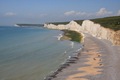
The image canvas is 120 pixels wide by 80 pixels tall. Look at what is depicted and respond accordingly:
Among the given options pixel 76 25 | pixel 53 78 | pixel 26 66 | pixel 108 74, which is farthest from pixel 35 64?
pixel 76 25

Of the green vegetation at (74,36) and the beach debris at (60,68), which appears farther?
the green vegetation at (74,36)

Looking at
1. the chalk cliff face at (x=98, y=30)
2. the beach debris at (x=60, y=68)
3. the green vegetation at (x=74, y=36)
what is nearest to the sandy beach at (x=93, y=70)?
the beach debris at (x=60, y=68)

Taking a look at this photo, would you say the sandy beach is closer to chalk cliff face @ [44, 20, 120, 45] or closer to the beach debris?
the beach debris

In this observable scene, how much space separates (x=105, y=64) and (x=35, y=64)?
966cm

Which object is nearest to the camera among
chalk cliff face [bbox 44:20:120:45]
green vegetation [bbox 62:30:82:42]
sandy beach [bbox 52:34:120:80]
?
sandy beach [bbox 52:34:120:80]

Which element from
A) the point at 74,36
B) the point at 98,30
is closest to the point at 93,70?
the point at 98,30

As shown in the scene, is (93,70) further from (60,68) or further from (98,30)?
(98,30)

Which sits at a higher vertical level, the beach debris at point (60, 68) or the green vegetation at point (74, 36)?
the beach debris at point (60, 68)

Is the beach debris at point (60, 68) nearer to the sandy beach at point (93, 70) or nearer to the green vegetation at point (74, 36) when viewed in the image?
the sandy beach at point (93, 70)

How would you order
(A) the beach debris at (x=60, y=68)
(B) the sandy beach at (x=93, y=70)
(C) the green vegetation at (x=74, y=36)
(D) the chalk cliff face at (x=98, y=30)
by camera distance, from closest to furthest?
1. (B) the sandy beach at (x=93, y=70)
2. (A) the beach debris at (x=60, y=68)
3. (D) the chalk cliff face at (x=98, y=30)
4. (C) the green vegetation at (x=74, y=36)

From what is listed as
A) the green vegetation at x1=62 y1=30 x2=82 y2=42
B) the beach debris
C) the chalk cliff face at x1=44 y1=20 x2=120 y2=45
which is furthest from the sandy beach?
the green vegetation at x1=62 y1=30 x2=82 y2=42

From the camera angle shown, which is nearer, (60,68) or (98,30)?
(60,68)

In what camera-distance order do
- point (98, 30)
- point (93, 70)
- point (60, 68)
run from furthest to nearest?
1. point (98, 30)
2. point (60, 68)
3. point (93, 70)

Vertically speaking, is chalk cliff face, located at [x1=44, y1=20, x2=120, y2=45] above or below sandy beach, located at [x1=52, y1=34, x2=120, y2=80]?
above
